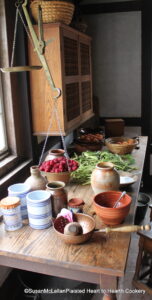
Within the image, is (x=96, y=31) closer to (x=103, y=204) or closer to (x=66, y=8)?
(x=66, y=8)

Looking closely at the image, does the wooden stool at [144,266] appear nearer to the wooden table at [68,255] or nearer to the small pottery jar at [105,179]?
the small pottery jar at [105,179]

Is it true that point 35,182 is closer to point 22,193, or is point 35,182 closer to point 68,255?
point 22,193

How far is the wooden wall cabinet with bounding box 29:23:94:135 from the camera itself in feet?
8.24

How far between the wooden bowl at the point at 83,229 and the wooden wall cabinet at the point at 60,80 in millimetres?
1157

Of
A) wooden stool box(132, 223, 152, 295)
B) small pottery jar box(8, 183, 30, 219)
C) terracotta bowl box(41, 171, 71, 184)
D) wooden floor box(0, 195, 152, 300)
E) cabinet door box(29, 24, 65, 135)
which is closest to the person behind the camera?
small pottery jar box(8, 183, 30, 219)

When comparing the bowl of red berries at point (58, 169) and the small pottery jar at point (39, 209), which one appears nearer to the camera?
the small pottery jar at point (39, 209)

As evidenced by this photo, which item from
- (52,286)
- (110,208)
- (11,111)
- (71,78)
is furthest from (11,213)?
(71,78)

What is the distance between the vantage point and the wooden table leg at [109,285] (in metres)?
1.38

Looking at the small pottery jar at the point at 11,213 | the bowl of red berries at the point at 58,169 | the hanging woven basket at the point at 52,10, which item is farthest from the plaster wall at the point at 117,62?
the small pottery jar at the point at 11,213

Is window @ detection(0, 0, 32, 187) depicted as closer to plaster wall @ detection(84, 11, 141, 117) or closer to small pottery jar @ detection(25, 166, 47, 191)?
small pottery jar @ detection(25, 166, 47, 191)

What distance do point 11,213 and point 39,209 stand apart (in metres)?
0.15

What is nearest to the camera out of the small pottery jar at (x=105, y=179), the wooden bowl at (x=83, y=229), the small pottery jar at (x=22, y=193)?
the wooden bowl at (x=83, y=229)

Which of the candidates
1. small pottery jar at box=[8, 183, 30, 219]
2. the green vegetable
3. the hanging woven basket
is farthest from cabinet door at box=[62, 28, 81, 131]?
small pottery jar at box=[8, 183, 30, 219]

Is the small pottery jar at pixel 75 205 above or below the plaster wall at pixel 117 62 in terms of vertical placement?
below
